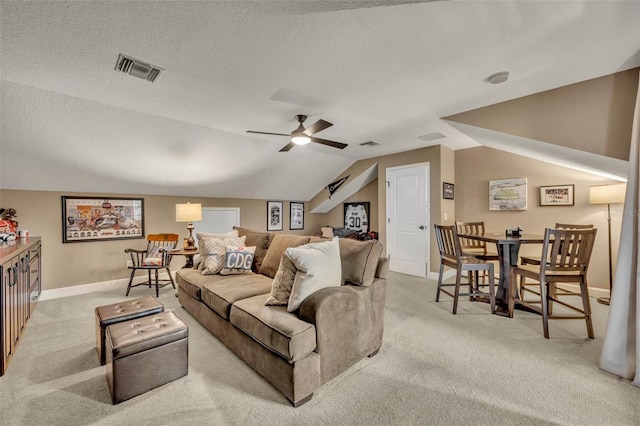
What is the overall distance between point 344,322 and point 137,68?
2.67 meters

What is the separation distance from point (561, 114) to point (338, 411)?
3.46 metres

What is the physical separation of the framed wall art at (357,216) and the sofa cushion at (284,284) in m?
4.67

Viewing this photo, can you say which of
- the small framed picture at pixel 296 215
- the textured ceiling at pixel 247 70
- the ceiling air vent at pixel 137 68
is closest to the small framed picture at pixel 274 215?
the small framed picture at pixel 296 215

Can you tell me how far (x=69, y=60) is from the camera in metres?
2.10

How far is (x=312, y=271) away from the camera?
6.37 ft

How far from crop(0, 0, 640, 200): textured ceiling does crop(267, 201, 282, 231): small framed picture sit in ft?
6.97

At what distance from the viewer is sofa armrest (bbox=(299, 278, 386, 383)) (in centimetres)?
179

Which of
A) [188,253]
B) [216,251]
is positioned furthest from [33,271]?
[216,251]

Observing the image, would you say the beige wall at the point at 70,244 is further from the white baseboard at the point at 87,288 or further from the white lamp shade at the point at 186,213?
the white lamp shade at the point at 186,213

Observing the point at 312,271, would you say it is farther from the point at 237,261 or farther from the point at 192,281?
the point at 192,281

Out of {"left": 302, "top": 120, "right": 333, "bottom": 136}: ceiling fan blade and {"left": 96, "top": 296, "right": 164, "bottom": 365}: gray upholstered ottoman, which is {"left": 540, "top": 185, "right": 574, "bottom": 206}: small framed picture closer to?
{"left": 302, "top": 120, "right": 333, "bottom": 136}: ceiling fan blade

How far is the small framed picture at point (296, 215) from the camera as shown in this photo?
21.9 feet

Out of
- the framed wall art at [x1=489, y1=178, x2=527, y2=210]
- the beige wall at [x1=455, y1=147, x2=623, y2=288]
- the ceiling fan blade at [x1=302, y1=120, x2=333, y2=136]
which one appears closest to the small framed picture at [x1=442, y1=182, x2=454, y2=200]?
the beige wall at [x1=455, y1=147, x2=623, y2=288]

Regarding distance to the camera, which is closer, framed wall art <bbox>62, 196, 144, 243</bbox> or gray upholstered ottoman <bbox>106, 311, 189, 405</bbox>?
gray upholstered ottoman <bbox>106, 311, 189, 405</bbox>
